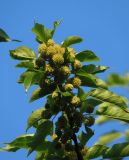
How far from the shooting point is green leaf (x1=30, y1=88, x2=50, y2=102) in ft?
14.3

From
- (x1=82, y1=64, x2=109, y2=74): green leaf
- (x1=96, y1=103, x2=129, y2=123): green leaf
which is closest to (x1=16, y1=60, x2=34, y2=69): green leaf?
(x1=82, y1=64, x2=109, y2=74): green leaf

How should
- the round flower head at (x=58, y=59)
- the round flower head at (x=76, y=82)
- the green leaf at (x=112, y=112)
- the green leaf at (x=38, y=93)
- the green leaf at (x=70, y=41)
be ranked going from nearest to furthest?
1. the green leaf at (x=112, y=112)
2. the round flower head at (x=58, y=59)
3. the round flower head at (x=76, y=82)
4. the green leaf at (x=38, y=93)
5. the green leaf at (x=70, y=41)

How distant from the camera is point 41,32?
4.53m

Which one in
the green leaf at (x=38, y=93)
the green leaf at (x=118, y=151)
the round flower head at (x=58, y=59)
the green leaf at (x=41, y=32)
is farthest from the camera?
the green leaf at (x=41, y=32)

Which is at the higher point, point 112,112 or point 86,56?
point 86,56

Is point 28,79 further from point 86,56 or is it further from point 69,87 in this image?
point 86,56

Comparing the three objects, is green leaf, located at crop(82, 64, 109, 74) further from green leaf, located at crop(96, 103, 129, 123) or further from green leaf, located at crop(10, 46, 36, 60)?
green leaf, located at crop(10, 46, 36, 60)

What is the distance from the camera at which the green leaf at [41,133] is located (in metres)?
4.11

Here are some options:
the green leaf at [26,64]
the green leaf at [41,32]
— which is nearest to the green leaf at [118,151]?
the green leaf at [26,64]

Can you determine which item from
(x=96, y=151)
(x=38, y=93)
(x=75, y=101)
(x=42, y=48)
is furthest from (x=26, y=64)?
(x=96, y=151)

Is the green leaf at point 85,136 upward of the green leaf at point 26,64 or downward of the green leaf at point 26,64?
downward

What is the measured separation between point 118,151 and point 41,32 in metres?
1.79

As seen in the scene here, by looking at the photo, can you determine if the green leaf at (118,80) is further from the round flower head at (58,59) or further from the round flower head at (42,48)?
the round flower head at (42,48)

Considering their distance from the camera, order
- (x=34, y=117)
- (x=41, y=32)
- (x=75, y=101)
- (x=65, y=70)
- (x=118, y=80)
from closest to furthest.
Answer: (x=118, y=80), (x=75, y=101), (x=65, y=70), (x=34, y=117), (x=41, y=32)
